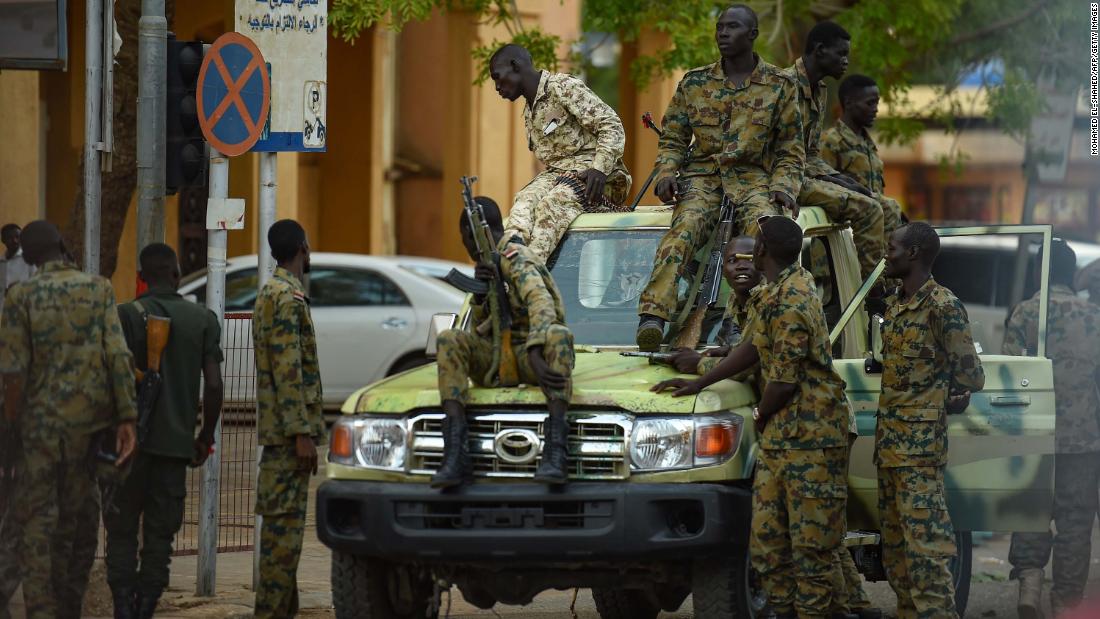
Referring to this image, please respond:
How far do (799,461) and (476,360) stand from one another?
135cm

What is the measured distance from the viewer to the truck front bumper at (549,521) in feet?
23.4

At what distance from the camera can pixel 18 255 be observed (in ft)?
49.4

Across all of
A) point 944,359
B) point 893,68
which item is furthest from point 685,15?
point 944,359

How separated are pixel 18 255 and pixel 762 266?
8982mm

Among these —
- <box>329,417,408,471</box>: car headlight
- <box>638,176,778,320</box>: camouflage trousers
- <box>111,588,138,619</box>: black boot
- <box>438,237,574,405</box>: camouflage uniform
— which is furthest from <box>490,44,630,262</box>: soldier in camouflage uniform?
<box>111,588,138,619</box>: black boot

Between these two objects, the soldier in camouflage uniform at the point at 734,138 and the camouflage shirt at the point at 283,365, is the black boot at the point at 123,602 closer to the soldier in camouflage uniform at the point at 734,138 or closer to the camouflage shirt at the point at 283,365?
the camouflage shirt at the point at 283,365

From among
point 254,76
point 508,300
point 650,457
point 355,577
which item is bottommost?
point 355,577

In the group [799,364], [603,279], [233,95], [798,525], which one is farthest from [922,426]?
[233,95]

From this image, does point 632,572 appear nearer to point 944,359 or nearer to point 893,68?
point 944,359

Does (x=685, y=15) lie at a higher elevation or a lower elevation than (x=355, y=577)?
higher

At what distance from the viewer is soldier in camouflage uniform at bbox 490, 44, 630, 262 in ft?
30.3

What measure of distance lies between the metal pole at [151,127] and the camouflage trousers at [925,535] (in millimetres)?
3889

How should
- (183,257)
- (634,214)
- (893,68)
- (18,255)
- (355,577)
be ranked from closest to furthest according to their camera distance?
(355,577) → (634,214) → (18,255) → (893,68) → (183,257)

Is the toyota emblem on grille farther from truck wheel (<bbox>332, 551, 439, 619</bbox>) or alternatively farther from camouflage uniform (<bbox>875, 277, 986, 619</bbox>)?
camouflage uniform (<bbox>875, 277, 986, 619</bbox>)
